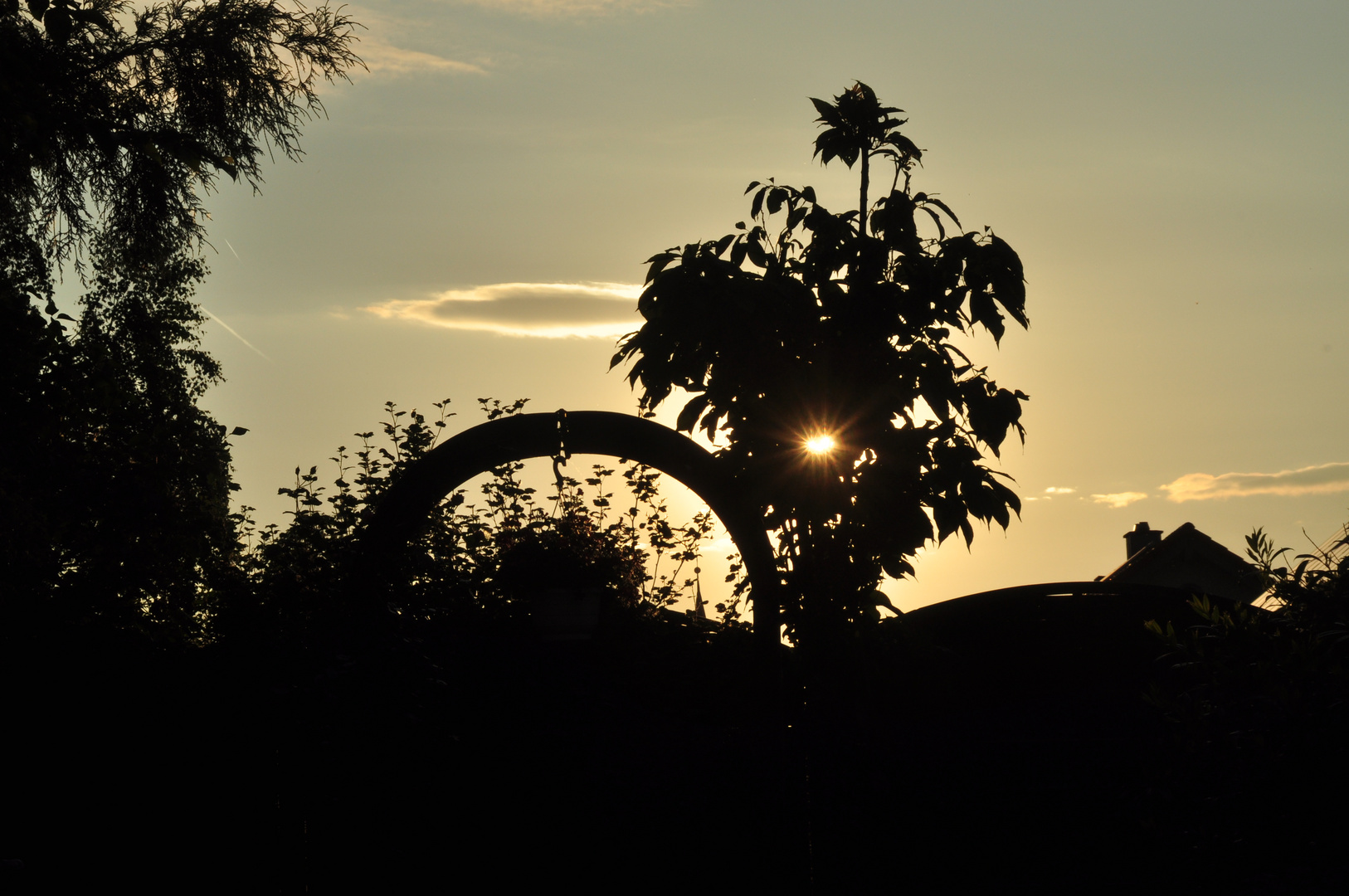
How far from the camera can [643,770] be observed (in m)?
8.57

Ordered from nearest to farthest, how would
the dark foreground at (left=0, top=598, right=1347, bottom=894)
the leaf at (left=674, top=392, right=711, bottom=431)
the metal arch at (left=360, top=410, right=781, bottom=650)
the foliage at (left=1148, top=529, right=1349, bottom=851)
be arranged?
the foliage at (left=1148, top=529, right=1349, bottom=851) < the dark foreground at (left=0, top=598, right=1347, bottom=894) < the leaf at (left=674, top=392, right=711, bottom=431) < the metal arch at (left=360, top=410, right=781, bottom=650)

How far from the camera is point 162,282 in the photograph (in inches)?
738

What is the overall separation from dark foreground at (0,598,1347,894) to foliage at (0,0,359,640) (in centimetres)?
169

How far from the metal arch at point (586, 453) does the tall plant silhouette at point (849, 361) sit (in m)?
0.56

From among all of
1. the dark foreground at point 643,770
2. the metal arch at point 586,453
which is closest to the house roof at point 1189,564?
the dark foreground at point 643,770

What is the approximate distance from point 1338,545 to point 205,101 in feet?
48.4

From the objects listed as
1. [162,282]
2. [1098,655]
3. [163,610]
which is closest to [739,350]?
[1098,655]

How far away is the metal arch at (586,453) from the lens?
28.3ft

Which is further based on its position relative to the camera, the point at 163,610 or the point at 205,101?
the point at 205,101

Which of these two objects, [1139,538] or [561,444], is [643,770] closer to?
[561,444]

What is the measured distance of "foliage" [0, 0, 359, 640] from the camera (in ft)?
24.2

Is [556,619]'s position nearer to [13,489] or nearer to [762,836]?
[762,836]

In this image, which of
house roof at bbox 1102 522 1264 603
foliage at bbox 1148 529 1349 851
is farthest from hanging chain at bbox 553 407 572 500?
house roof at bbox 1102 522 1264 603

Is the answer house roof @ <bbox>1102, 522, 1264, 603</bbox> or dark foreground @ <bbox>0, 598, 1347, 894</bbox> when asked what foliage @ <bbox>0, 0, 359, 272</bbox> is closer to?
dark foreground @ <bbox>0, 598, 1347, 894</bbox>
